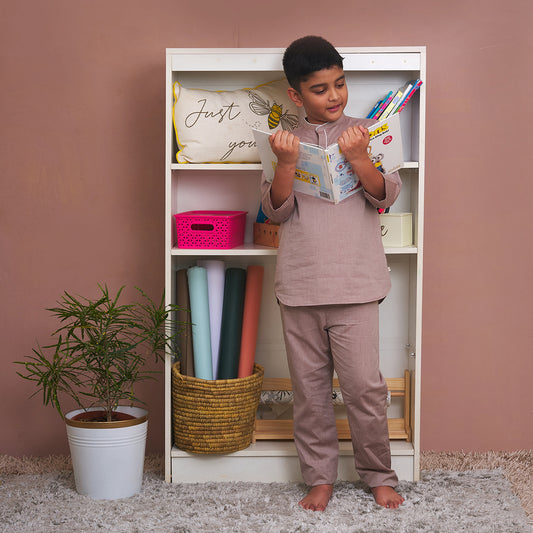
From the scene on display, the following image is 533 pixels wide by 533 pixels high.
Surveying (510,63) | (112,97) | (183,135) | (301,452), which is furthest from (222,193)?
(510,63)

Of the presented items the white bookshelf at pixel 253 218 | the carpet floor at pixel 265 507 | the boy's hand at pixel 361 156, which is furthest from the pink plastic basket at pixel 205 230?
the carpet floor at pixel 265 507

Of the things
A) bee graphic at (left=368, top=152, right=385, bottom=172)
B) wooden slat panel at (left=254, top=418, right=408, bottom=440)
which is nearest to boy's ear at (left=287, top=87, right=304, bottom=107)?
bee graphic at (left=368, top=152, right=385, bottom=172)

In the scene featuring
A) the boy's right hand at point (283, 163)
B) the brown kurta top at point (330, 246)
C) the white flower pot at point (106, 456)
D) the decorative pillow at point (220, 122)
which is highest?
the decorative pillow at point (220, 122)

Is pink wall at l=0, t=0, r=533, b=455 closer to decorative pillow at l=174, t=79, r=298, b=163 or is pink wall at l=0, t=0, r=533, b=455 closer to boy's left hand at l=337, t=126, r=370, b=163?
decorative pillow at l=174, t=79, r=298, b=163

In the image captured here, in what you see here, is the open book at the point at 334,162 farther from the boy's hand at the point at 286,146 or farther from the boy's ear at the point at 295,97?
the boy's ear at the point at 295,97

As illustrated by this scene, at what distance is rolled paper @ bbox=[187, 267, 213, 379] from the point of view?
190 centimetres

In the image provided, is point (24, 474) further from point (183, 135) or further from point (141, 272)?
point (183, 135)

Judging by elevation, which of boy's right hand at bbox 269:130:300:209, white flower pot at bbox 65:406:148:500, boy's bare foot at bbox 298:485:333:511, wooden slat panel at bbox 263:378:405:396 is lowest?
boy's bare foot at bbox 298:485:333:511

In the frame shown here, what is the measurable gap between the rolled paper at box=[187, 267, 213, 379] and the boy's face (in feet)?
1.83

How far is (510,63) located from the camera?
2.07 m

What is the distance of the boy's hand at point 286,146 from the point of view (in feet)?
5.35

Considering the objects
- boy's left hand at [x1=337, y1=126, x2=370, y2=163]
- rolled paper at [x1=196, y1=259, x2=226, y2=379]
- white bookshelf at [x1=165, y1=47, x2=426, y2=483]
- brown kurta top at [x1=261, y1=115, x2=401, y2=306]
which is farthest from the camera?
rolled paper at [x1=196, y1=259, x2=226, y2=379]

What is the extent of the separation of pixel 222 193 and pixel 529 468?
1.25 meters

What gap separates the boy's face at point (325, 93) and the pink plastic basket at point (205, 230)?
389mm
